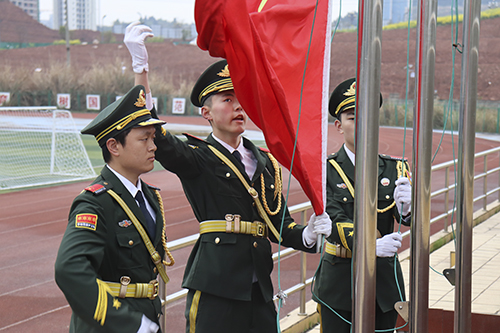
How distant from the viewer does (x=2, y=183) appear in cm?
1427

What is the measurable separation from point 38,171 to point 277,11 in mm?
15760

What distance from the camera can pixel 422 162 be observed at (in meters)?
1.51

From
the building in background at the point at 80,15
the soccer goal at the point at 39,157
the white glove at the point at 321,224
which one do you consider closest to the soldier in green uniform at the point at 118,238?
the white glove at the point at 321,224

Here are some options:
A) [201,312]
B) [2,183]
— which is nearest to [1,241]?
[2,183]

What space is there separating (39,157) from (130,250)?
18.0 m

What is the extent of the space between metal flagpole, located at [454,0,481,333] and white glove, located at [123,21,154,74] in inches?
49.9

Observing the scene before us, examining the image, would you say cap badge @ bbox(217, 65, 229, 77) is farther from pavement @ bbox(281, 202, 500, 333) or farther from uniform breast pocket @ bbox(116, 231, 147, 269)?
pavement @ bbox(281, 202, 500, 333)

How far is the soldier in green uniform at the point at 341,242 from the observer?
2.83 m

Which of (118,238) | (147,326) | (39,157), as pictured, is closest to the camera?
(147,326)

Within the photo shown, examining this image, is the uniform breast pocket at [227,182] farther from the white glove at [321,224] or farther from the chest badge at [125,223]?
the chest badge at [125,223]

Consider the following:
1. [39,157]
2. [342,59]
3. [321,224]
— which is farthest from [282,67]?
[342,59]

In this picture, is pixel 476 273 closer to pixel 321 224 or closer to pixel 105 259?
pixel 321 224

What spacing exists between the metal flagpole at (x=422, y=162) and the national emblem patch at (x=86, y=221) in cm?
104

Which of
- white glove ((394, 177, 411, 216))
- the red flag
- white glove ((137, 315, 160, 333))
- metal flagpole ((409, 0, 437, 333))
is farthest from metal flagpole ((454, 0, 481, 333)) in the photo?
white glove ((137, 315, 160, 333))
